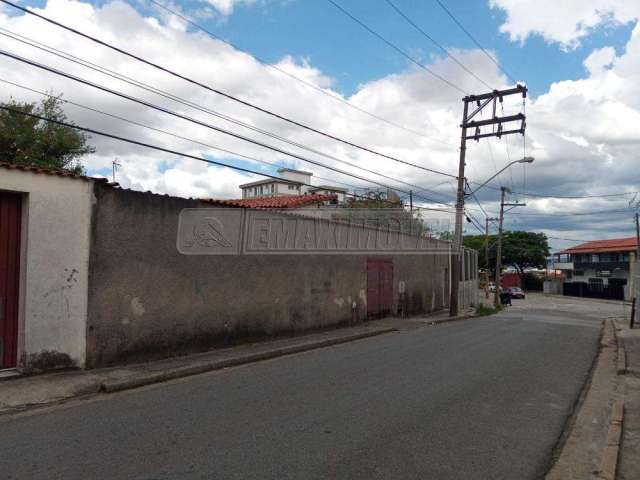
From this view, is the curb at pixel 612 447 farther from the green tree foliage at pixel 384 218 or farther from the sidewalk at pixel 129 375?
the green tree foliage at pixel 384 218

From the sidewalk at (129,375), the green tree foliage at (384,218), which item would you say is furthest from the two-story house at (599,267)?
the sidewalk at (129,375)

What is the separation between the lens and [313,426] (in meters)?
5.48

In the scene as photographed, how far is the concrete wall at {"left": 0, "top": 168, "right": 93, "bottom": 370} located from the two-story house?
2445 inches

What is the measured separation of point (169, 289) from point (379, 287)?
9.59 meters

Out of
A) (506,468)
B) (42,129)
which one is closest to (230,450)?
(506,468)

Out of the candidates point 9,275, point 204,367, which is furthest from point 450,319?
point 9,275

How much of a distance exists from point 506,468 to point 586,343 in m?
11.2

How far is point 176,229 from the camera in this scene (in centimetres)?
942

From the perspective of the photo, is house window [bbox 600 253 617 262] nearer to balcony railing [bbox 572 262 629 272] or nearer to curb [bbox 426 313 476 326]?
balcony railing [bbox 572 262 629 272]

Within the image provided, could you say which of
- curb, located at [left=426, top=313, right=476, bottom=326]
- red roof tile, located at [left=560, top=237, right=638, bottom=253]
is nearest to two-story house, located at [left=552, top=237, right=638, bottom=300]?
red roof tile, located at [left=560, top=237, right=638, bottom=253]

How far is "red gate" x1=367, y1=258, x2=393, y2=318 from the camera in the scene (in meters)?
16.9

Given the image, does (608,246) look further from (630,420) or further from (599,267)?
(630,420)

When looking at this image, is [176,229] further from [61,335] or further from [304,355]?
[304,355]

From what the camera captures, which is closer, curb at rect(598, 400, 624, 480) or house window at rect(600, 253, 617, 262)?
curb at rect(598, 400, 624, 480)
